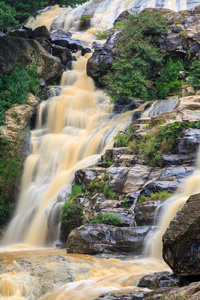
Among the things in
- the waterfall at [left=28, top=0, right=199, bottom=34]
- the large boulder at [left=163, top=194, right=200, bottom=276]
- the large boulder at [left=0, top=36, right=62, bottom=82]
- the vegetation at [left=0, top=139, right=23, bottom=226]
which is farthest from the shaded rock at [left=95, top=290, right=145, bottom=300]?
the waterfall at [left=28, top=0, right=199, bottom=34]

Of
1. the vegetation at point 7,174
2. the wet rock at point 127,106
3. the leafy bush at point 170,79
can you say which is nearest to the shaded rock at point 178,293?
the vegetation at point 7,174

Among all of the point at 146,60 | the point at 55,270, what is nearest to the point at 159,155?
the point at 55,270

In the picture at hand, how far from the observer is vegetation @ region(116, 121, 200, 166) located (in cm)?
1262

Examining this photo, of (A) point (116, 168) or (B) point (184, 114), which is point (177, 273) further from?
(B) point (184, 114)

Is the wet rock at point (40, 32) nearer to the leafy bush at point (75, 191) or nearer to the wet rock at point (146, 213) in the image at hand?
the leafy bush at point (75, 191)

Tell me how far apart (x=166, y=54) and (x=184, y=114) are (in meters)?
8.98

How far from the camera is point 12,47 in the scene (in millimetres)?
21812

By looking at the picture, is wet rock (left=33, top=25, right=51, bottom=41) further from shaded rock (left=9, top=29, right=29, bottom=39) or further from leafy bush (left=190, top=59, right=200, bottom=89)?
leafy bush (left=190, top=59, right=200, bottom=89)

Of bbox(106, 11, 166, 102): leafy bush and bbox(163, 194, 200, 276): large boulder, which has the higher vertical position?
bbox(106, 11, 166, 102): leafy bush

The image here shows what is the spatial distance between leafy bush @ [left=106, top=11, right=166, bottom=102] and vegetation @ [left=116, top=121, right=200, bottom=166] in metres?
5.86

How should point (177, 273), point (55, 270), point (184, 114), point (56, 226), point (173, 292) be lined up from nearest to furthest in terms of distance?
point (173, 292) < point (177, 273) < point (55, 270) < point (56, 226) < point (184, 114)

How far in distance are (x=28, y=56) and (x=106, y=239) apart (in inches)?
634

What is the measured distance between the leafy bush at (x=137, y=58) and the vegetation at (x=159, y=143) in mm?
5858

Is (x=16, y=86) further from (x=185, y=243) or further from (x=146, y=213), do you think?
(x=185, y=243)
